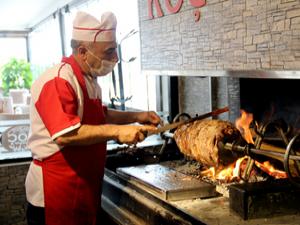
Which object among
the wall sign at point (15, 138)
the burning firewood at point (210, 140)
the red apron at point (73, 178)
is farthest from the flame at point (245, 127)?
the wall sign at point (15, 138)

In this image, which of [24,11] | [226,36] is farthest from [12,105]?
[226,36]

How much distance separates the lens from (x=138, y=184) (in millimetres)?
2094

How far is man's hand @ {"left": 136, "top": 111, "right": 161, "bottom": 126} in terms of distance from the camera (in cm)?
221

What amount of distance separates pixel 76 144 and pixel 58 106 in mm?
168

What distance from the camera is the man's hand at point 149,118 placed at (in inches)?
87.2

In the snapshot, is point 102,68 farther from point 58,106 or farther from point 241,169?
point 241,169

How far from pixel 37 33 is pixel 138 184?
9298 millimetres

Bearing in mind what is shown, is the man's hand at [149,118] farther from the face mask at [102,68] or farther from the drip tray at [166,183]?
the face mask at [102,68]

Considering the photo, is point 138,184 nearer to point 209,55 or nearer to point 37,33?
point 209,55

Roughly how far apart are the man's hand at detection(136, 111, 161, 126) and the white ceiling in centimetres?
524

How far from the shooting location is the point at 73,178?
195 centimetres

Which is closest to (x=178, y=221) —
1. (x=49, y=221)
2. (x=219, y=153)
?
(x=219, y=153)

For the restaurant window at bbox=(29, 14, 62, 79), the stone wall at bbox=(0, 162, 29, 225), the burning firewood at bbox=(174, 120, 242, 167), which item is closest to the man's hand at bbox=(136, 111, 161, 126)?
the burning firewood at bbox=(174, 120, 242, 167)

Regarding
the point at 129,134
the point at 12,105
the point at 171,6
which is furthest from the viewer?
the point at 12,105
